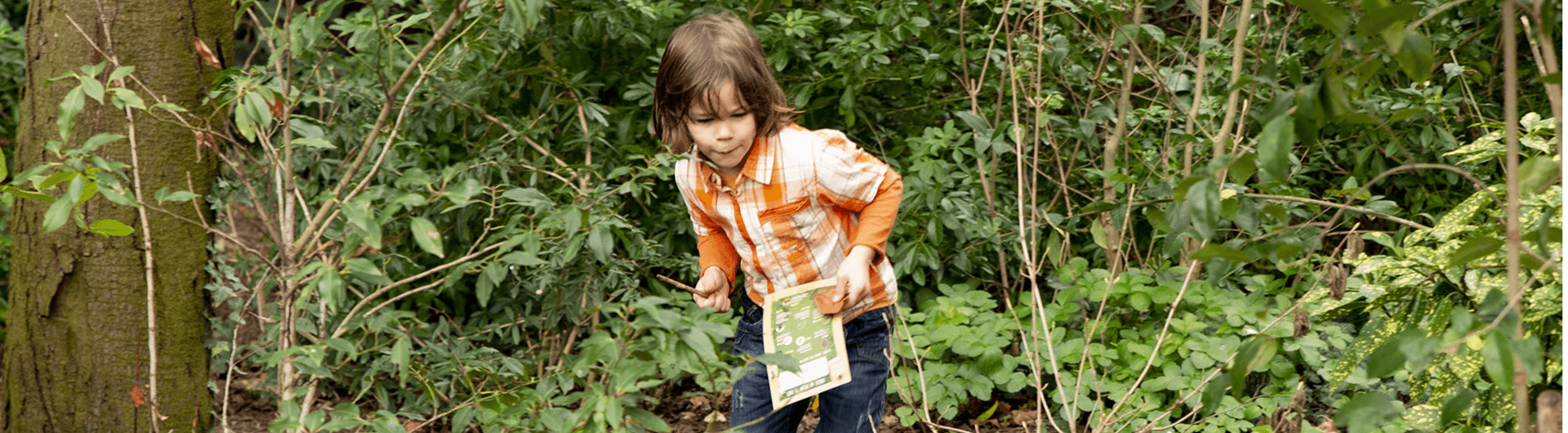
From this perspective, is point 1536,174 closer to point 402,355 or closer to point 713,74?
point 713,74

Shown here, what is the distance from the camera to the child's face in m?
1.79

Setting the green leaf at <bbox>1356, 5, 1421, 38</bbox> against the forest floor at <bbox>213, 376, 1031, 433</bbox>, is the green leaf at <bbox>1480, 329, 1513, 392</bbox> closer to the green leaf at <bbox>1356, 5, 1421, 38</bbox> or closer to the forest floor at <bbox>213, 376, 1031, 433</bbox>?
the green leaf at <bbox>1356, 5, 1421, 38</bbox>

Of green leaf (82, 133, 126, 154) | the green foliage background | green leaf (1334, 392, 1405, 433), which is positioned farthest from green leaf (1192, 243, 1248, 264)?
green leaf (82, 133, 126, 154)

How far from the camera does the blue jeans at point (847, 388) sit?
2.03 m

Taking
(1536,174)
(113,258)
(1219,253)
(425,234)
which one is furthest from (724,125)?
(113,258)

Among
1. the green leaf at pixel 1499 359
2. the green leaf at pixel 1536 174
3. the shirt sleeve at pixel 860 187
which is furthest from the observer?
the shirt sleeve at pixel 860 187

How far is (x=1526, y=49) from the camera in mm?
3498

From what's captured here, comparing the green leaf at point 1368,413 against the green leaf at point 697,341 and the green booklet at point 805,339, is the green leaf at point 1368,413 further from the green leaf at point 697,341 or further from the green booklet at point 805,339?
the green booklet at point 805,339

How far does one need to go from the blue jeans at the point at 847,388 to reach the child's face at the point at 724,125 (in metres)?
0.41

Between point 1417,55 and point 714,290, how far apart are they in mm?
1289

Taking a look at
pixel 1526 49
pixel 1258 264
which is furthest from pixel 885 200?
pixel 1526 49

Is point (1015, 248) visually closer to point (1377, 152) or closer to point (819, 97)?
point (819, 97)

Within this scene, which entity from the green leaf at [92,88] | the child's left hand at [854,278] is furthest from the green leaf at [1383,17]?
the green leaf at [92,88]

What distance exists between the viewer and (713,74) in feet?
5.83
